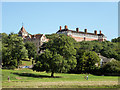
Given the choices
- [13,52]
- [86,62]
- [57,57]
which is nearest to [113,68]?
[86,62]

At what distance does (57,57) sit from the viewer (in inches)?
1834

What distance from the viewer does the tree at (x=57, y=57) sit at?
4628cm

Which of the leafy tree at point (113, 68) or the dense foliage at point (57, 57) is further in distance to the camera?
the leafy tree at point (113, 68)

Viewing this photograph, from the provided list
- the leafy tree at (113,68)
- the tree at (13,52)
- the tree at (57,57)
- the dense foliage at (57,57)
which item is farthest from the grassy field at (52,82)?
the leafy tree at (113,68)

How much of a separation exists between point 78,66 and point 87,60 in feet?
12.3

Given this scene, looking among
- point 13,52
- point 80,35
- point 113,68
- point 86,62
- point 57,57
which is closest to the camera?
point 57,57

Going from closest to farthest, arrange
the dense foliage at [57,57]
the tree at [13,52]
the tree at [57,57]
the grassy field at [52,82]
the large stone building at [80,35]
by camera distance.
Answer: the grassy field at [52,82]
the tree at [57,57]
the dense foliage at [57,57]
the tree at [13,52]
the large stone building at [80,35]

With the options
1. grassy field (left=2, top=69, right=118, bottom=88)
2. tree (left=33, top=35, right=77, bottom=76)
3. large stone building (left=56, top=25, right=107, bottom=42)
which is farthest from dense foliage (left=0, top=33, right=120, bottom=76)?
large stone building (left=56, top=25, right=107, bottom=42)

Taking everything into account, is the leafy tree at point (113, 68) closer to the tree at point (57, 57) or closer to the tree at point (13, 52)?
the tree at point (57, 57)

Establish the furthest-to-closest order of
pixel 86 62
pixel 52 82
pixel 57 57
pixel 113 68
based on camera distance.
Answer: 1. pixel 86 62
2. pixel 113 68
3. pixel 57 57
4. pixel 52 82

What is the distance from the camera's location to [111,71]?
61000 mm

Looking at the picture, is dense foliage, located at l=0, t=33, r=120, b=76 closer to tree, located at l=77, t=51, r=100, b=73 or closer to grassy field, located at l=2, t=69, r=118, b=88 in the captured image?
tree, located at l=77, t=51, r=100, b=73

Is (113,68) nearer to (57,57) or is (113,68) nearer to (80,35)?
(57,57)

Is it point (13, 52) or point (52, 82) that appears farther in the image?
point (13, 52)
